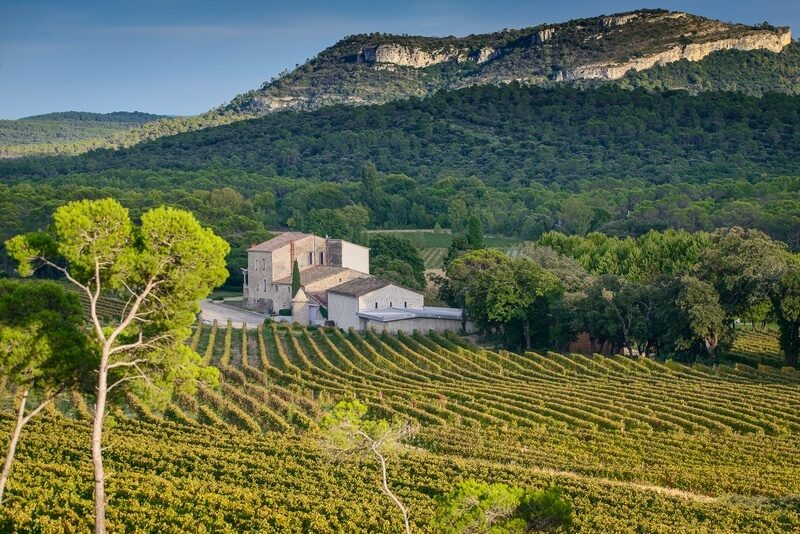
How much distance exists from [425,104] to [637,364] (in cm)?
14159

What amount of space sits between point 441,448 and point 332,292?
3575cm

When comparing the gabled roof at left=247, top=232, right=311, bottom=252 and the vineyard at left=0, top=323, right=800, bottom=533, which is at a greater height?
the gabled roof at left=247, top=232, right=311, bottom=252

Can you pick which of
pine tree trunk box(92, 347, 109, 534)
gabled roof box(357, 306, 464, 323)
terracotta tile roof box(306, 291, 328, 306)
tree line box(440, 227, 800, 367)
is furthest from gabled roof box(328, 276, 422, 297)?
pine tree trunk box(92, 347, 109, 534)

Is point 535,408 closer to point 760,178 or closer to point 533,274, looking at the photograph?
point 533,274

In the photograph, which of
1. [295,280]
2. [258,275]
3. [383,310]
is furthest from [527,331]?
[258,275]

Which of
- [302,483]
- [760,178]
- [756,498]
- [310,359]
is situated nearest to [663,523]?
[756,498]

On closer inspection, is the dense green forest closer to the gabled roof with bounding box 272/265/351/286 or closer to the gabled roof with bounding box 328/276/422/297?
the gabled roof with bounding box 272/265/351/286

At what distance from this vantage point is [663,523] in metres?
26.2

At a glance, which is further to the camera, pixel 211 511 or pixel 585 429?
pixel 585 429

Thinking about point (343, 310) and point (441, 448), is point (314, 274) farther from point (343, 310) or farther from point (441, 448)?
point (441, 448)

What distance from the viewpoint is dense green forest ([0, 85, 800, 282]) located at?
105 meters

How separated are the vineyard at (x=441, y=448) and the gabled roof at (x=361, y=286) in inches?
548

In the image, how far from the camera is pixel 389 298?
69.4 metres

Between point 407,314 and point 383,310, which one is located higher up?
point 407,314
